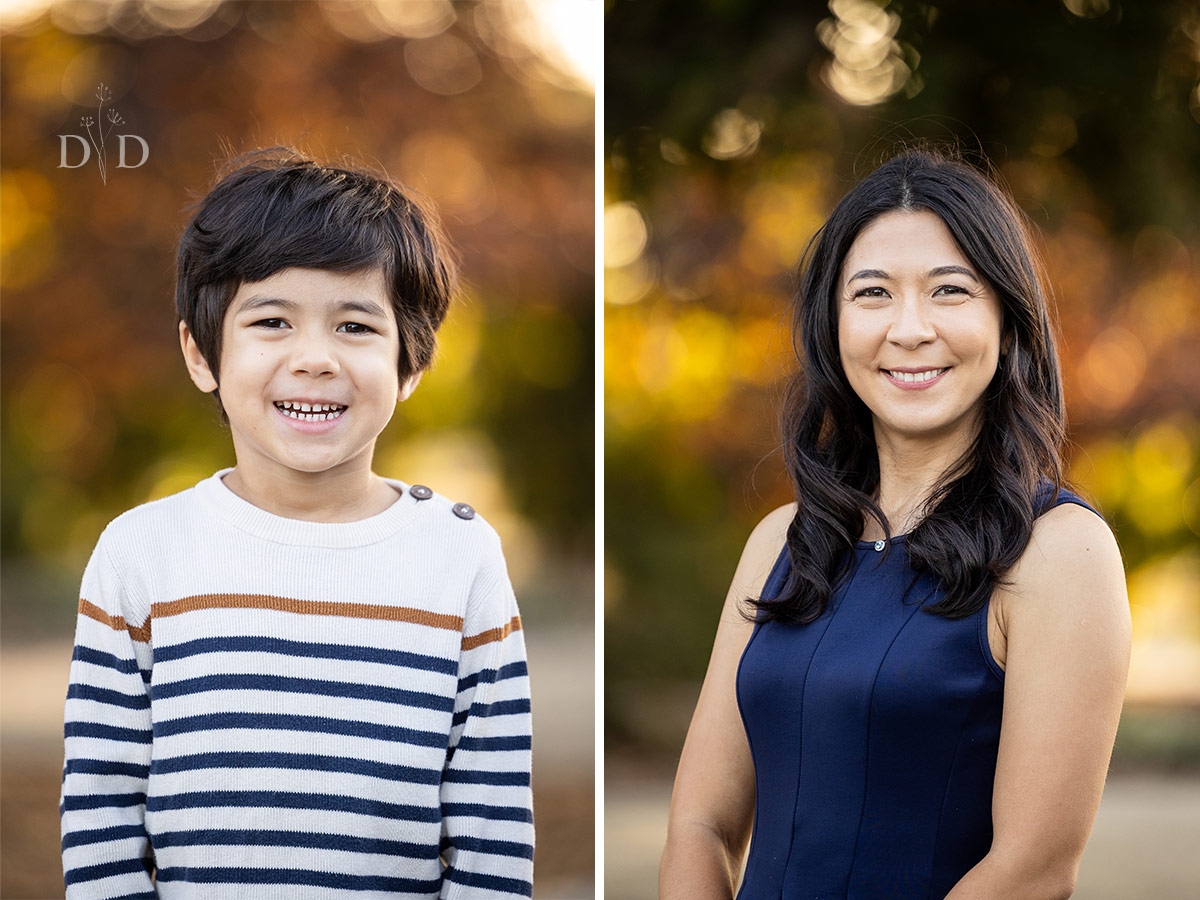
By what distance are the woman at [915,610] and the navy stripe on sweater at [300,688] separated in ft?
1.56

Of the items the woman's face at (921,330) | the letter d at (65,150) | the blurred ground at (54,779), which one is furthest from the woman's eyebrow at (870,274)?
the blurred ground at (54,779)

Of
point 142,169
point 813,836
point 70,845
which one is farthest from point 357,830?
point 142,169

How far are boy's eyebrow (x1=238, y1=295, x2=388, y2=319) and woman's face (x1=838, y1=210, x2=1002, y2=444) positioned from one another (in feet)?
2.43

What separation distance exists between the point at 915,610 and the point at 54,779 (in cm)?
366

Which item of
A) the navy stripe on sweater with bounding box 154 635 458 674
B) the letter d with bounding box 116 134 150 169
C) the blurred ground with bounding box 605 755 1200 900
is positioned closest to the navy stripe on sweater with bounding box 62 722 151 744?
the navy stripe on sweater with bounding box 154 635 458 674

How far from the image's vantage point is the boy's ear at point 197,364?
1887mm

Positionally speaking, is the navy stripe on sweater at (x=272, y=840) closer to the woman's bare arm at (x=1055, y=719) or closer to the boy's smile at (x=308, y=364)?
the boy's smile at (x=308, y=364)

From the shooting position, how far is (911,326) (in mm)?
1750

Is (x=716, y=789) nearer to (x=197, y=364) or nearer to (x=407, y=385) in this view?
(x=407, y=385)

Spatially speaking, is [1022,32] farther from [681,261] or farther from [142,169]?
[142,169]

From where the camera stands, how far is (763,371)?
4266 mm

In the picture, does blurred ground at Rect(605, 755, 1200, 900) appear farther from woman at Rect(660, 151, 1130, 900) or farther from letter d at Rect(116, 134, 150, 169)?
letter d at Rect(116, 134, 150, 169)

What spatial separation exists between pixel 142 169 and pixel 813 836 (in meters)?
3.05

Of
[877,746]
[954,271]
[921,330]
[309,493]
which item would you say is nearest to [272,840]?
[309,493]
